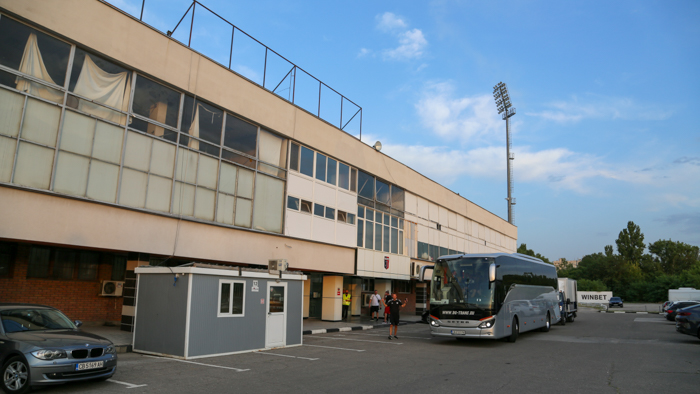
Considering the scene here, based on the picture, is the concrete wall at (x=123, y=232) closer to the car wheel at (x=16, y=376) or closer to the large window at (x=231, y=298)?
the large window at (x=231, y=298)

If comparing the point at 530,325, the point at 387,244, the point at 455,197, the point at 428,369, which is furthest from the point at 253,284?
the point at 455,197

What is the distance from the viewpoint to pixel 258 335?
13.8 meters

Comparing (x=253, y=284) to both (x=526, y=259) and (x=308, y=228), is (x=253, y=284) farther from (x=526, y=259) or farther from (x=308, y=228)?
(x=526, y=259)

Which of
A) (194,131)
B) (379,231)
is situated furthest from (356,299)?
(194,131)

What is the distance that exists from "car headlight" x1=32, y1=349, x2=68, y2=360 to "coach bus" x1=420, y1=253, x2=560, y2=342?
11695mm

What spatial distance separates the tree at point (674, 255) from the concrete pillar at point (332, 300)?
4078 inches

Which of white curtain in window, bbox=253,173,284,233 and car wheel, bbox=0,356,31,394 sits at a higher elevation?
white curtain in window, bbox=253,173,284,233

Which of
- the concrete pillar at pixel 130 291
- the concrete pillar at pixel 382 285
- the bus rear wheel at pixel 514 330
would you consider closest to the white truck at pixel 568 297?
the concrete pillar at pixel 382 285

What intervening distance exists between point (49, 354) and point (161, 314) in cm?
474

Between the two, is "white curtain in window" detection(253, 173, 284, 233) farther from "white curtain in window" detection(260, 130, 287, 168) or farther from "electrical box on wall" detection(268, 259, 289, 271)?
"electrical box on wall" detection(268, 259, 289, 271)

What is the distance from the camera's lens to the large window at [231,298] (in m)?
12.8

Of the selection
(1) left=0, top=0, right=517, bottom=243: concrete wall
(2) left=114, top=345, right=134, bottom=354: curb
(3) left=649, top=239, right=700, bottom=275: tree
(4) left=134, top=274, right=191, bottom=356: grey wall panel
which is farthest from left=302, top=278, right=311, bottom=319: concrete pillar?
(3) left=649, top=239, right=700, bottom=275: tree

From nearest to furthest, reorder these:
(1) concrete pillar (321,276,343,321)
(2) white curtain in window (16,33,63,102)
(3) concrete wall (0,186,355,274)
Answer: (3) concrete wall (0,186,355,274)
(2) white curtain in window (16,33,63,102)
(1) concrete pillar (321,276,343,321)

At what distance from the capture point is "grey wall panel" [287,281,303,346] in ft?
49.7
